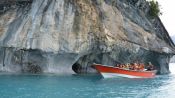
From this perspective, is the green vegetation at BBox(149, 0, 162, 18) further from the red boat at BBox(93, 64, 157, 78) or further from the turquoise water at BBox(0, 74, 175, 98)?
the turquoise water at BBox(0, 74, 175, 98)

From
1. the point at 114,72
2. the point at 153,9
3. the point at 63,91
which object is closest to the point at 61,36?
the point at 114,72

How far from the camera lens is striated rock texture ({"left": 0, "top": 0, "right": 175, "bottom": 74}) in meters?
46.2

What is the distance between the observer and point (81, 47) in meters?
47.3

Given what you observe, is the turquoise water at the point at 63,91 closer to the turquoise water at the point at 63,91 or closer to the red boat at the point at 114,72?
the turquoise water at the point at 63,91

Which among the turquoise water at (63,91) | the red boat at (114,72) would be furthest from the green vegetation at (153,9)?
the turquoise water at (63,91)

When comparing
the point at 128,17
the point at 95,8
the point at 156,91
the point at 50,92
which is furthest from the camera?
the point at 128,17

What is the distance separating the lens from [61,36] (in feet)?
154

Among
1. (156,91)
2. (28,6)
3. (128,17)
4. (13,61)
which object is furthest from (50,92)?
(128,17)

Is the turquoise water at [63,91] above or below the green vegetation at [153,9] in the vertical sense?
below

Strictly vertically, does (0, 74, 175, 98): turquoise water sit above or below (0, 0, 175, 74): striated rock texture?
below

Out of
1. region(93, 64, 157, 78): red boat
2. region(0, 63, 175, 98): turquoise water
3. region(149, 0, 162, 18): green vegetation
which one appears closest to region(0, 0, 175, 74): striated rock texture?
Answer: region(93, 64, 157, 78): red boat

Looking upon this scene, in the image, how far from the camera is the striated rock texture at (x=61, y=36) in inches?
1818

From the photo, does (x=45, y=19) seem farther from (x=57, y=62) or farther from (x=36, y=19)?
(x=57, y=62)

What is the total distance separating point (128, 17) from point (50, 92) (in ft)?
89.2
